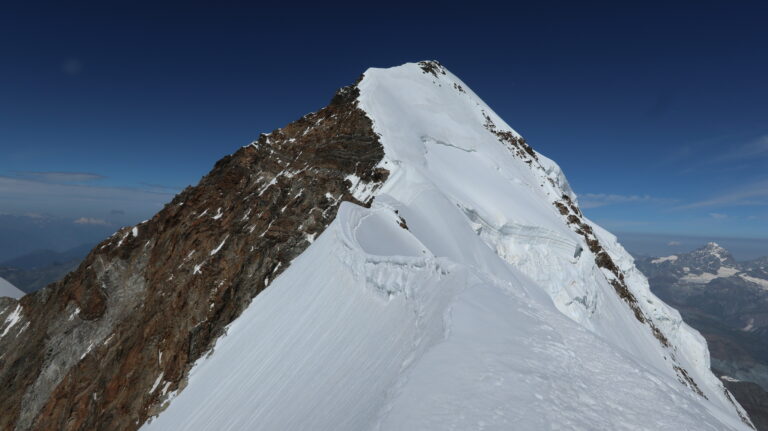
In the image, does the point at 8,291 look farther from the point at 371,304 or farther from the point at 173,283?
the point at 371,304

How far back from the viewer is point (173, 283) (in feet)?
75.8

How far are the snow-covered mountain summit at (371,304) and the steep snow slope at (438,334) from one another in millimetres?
45

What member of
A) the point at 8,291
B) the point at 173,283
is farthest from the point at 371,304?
the point at 8,291

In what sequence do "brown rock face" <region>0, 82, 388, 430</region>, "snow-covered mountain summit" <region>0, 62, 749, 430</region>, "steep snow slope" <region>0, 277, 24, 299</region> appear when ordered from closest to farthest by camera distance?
"snow-covered mountain summit" <region>0, 62, 749, 430</region> → "brown rock face" <region>0, 82, 388, 430</region> → "steep snow slope" <region>0, 277, 24, 299</region>

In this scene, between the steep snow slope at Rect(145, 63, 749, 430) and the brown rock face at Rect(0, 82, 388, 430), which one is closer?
the steep snow slope at Rect(145, 63, 749, 430)

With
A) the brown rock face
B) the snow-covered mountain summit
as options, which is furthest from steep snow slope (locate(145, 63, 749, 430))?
the brown rock face

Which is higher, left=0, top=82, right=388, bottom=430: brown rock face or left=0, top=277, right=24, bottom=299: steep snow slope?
left=0, top=82, right=388, bottom=430: brown rock face

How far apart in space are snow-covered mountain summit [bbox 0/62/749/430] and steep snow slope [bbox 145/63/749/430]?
45mm

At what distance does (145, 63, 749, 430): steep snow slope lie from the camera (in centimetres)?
441

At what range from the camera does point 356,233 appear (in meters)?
14.3

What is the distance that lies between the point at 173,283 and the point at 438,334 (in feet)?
72.6

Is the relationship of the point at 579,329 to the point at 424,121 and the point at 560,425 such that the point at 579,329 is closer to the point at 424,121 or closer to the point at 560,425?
the point at 560,425

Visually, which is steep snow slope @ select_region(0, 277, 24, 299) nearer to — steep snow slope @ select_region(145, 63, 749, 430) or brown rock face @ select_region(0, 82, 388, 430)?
brown rock face @ select_region(0, 82, 388, 430)

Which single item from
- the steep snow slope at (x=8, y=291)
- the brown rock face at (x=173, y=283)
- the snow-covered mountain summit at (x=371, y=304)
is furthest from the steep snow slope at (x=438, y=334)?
the steep snow slope at (x=8, y=291)
